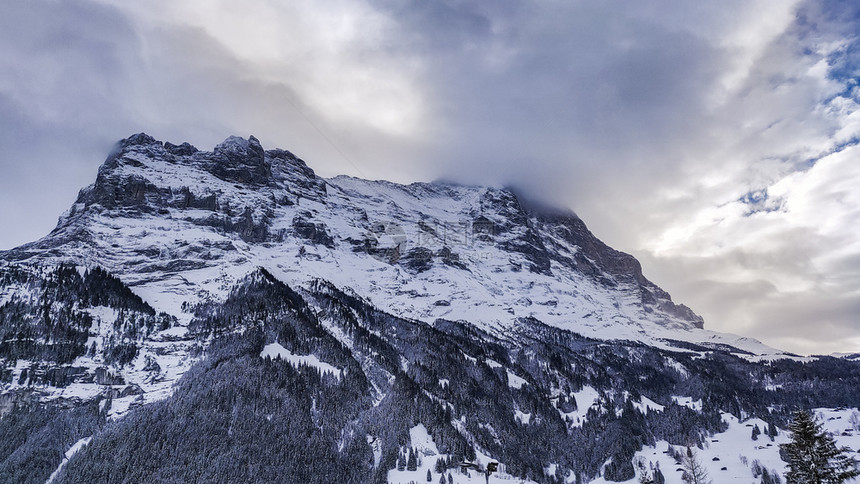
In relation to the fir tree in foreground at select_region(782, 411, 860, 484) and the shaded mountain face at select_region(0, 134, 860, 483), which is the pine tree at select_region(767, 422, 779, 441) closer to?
the shaded mountain face at select_region(0, 134, 860, 483)

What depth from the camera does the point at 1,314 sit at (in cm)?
14050

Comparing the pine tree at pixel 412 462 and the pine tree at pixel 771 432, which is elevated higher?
the pine tree at pixel 771 432

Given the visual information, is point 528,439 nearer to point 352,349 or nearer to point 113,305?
point 352,349

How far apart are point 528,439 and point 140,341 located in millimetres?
124791

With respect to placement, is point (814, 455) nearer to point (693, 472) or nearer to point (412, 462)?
point (693, 472)

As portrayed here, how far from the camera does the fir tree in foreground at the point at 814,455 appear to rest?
42.1 m

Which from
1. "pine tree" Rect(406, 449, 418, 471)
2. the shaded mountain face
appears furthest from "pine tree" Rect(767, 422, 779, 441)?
"pine tree" Rect(406, 449, 418, 471)

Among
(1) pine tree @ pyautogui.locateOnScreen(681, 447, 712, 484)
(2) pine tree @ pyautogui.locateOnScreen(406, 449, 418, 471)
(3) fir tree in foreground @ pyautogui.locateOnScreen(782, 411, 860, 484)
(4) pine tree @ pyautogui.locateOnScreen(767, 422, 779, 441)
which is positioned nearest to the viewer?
(3) fir tree in foreground @ pyautogui.locateOnScreen(782, 411, 860, 484)

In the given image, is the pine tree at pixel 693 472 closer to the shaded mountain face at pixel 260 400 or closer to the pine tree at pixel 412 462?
the shaded mountain face at pixel 260 400

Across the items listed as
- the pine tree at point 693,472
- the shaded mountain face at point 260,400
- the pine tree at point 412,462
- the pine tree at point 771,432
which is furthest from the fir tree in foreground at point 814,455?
the pine tree at point 771,432

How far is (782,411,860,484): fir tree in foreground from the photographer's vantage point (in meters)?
42.1

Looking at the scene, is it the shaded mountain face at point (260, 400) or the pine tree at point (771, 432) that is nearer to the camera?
the shaded mountain face at point (260, 400)

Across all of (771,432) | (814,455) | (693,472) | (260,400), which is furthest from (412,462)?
(771,432)

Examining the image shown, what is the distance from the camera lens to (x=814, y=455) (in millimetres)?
42938
